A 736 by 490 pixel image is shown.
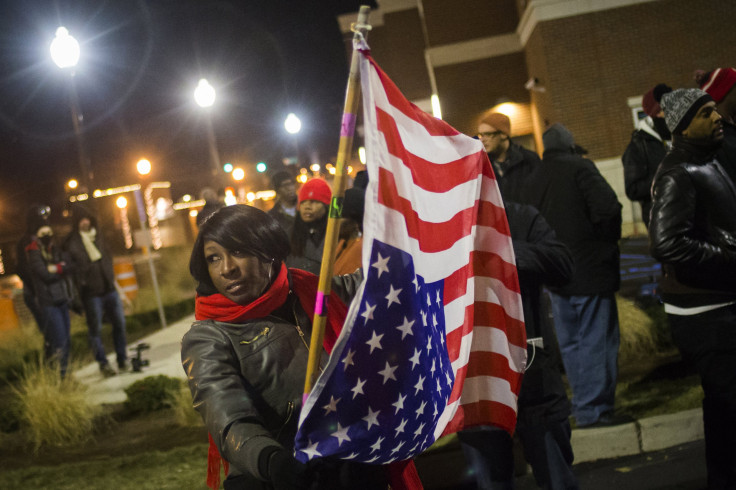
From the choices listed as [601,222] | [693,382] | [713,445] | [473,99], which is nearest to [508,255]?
[713,445]

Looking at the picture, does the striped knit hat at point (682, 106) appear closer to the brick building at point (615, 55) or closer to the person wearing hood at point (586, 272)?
the person wearing hood at point (586, 272)

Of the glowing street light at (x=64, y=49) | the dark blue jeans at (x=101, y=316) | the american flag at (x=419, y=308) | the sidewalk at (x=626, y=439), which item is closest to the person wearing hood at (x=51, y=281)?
the dark blue jeans at (x=101, y=316)

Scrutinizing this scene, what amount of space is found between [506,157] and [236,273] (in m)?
2.87

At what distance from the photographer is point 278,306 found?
246cm

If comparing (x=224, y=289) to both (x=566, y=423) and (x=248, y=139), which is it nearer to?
(x=566, y=423)

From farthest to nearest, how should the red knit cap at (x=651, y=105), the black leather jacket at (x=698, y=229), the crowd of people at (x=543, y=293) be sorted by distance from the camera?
the red knit cap at (x=651, y=105)
the black leather jacket at (x=698, y=229)
the crowd of people at (x=543, y=293)

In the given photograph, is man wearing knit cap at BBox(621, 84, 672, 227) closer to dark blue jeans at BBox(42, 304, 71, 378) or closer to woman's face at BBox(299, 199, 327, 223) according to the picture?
woman's face at BBox(299, 199, 327, 223)

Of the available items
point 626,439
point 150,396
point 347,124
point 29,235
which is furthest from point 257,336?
point 29,235

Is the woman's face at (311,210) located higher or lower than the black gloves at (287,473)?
higher

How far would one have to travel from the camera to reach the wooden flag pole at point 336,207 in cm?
197

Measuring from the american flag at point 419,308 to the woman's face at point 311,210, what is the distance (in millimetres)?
2377

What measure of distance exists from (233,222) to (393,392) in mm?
838

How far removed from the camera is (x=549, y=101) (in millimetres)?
19469

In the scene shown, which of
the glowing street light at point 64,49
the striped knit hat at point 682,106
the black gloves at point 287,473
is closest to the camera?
the black gloves at point 287,473
